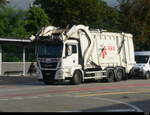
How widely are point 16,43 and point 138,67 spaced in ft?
35.1

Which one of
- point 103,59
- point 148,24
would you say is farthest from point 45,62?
point 148,24

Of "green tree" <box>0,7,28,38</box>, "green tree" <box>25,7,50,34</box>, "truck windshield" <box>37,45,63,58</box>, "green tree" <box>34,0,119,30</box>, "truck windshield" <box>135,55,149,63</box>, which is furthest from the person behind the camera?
"green tree" <box>34,0,119,30</box>

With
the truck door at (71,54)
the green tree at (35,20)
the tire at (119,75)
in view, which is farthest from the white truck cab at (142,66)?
the green tree at (35,20)

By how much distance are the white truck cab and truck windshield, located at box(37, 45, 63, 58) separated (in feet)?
31.3

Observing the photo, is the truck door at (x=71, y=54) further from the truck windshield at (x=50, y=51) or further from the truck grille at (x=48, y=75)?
the truck grille at (x=48, y=75)

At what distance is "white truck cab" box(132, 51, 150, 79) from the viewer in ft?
119

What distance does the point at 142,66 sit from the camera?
36719 mm

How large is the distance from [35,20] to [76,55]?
36.8 metres

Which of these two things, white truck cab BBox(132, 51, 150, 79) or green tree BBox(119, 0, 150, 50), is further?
green tree BBox(119, 0, 150, 50)

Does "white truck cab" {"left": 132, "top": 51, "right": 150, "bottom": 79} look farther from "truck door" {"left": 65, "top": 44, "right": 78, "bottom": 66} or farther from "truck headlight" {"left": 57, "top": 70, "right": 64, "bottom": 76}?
"truck headlight" {"left": 57, "top": 70, "right": 64, "bottom": 76}

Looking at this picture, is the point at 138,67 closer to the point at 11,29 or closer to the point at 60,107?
the point at 60,107

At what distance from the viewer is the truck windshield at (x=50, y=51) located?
28.2m

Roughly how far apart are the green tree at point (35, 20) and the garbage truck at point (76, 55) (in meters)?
31.9

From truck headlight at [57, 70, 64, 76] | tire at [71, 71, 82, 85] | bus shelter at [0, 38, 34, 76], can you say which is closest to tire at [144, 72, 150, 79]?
tire at [71, 71, 82, 85]
